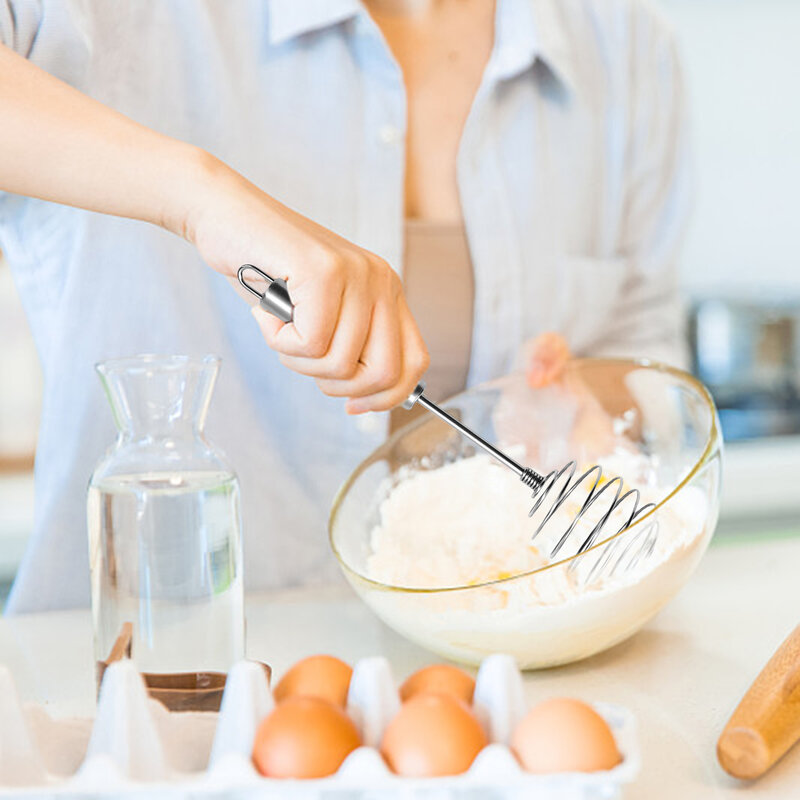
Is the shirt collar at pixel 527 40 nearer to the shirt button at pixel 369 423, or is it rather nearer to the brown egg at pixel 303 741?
the shirt button at pixel 369 423

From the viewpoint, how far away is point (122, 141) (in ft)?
2.09

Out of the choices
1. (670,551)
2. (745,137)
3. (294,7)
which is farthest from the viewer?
(745,137)

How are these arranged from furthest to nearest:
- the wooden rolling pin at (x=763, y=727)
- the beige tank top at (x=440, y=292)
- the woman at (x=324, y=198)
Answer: the beige tank top at (x=440, y=292)
the woman at (x=324, y=198)
the wooden rolling pin at (x=763, y=727)

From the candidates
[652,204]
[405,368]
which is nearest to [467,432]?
[405,368]

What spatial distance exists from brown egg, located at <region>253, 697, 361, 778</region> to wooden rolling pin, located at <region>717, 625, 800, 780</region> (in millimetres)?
206

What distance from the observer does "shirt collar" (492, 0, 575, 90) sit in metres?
1.09

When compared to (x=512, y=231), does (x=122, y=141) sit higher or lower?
higher

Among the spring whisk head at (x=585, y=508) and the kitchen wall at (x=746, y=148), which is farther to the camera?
the kitchen wall at (x=746, y=148)

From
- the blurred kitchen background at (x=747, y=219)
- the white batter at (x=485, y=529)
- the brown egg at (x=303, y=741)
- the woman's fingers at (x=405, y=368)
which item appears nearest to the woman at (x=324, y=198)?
the white batter at (x=485, y=529)

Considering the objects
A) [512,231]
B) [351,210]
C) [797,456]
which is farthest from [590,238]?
[797,456]

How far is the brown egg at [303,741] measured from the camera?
16.6 inches

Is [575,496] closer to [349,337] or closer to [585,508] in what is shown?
[585,508]

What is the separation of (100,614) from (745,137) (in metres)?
2.19

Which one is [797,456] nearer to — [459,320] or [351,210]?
[459,320]
